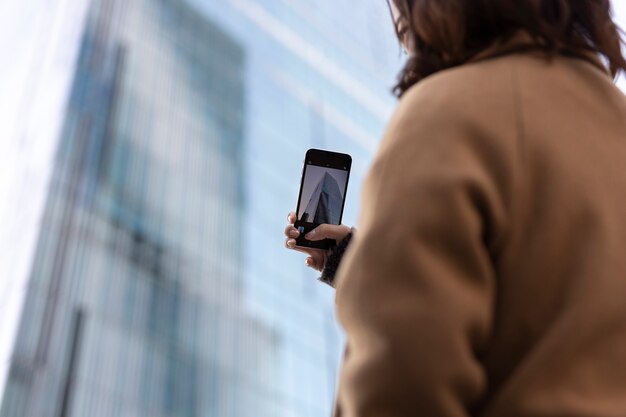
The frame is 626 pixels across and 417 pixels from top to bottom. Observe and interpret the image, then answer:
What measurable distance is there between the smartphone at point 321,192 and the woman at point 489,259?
0.52m

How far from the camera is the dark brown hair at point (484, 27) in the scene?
2.53 ft

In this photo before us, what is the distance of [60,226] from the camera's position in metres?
14.4

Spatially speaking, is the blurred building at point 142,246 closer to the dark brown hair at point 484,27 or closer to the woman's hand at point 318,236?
the woman's hand at point 318,236

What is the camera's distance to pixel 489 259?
635mm

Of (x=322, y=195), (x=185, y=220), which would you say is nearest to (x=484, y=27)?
(x=322, y=195)

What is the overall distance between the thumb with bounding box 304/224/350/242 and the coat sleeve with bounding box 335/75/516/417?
0.47 meters

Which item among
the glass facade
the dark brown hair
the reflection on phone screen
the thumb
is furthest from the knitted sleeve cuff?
the glass facade

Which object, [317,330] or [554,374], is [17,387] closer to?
[317,330]

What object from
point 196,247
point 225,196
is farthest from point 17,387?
point 225,196

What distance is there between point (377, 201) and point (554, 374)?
0.65 feet

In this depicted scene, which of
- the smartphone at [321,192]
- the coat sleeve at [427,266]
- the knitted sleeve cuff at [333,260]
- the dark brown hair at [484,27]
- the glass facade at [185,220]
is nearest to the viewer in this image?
the coat sleeve at [427,266]

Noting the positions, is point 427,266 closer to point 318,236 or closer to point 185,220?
point 318,236

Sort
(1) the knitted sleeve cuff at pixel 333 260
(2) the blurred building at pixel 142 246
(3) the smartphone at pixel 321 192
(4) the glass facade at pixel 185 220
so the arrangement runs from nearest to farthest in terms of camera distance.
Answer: (1) the knitted sleeve cuff at pixel 333 260 → (3) the smartphone at pixel 321 192 → (2) the blurred building at pixel 142 246 → (4) the glass facade at pixel 185 220

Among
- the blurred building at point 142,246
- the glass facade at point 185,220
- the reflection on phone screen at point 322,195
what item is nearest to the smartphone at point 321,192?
the reflection on phone screen at point 322,195
